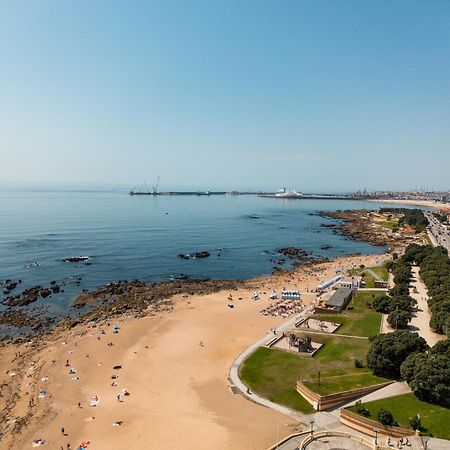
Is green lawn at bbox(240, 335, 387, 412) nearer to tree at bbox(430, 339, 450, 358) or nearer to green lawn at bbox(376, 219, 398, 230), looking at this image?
tree at bbox(430, 339, 450, 358)

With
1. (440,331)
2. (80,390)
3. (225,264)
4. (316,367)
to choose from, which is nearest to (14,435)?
(80,390)

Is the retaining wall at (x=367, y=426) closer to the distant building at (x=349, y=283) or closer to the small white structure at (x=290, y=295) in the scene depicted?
the small white structure at (x=290, y=295)

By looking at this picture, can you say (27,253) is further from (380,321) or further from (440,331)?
(440,331)

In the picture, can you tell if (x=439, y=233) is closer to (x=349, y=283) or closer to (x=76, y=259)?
(x=349, y=283)

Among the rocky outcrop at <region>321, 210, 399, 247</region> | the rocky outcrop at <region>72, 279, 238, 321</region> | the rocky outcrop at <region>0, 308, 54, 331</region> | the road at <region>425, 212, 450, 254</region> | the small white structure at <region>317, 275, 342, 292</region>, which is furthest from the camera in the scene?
the rocky outcrop at <region>321, 210, 399, 247</region>

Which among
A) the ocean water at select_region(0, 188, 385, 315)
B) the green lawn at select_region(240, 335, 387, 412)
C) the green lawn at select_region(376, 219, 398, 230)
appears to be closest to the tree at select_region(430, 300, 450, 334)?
the green lawn at select_region(240, 335, 387, 412)

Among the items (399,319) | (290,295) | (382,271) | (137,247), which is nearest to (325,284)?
(290,295)

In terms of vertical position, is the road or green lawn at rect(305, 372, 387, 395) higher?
the road
